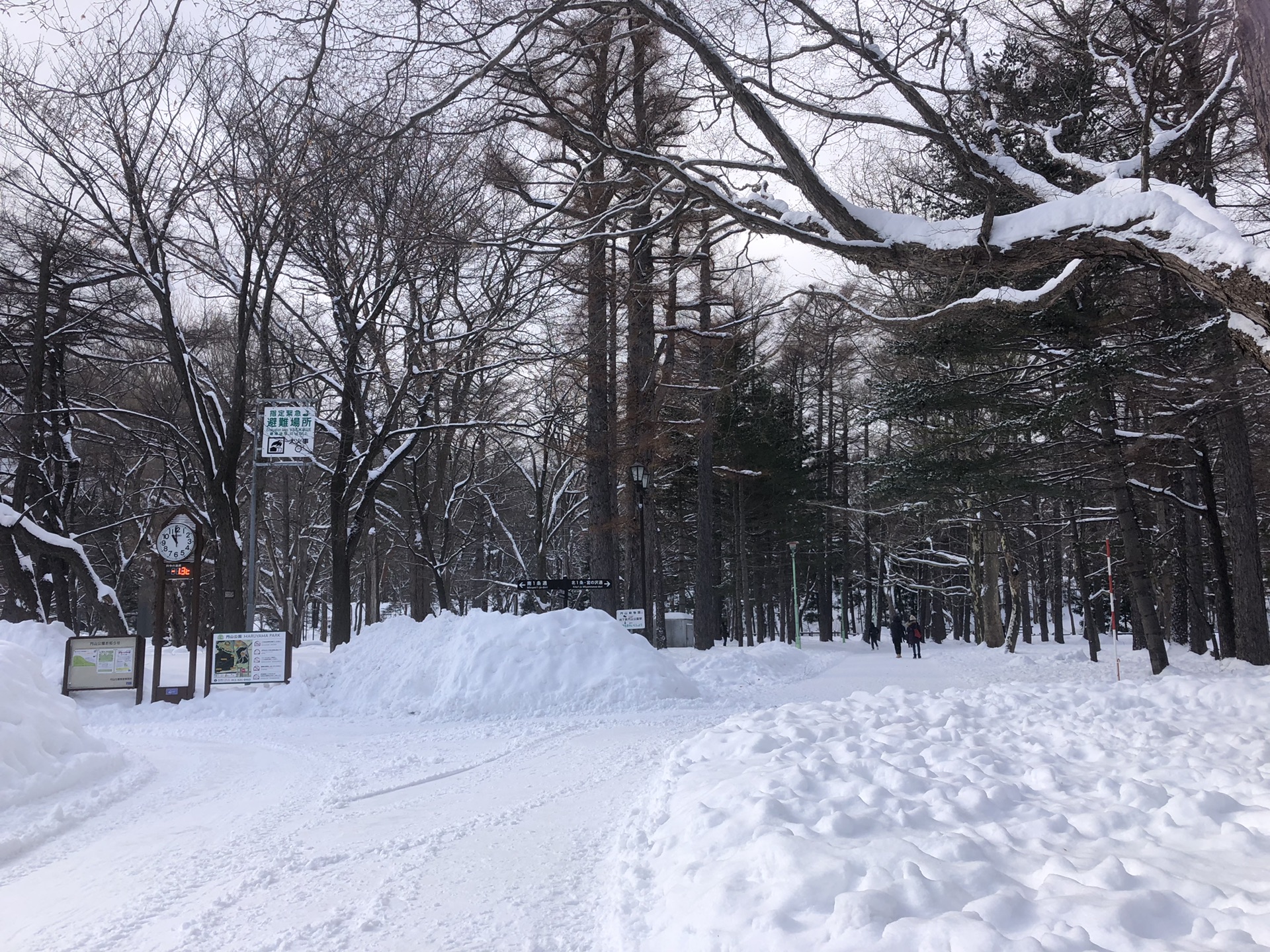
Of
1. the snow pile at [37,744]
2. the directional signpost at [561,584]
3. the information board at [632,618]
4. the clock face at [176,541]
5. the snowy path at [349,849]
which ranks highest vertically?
the clock face at [176,541]

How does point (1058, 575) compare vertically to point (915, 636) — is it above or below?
above

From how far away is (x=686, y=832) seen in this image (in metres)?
5.02

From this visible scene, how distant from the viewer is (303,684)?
596 inches

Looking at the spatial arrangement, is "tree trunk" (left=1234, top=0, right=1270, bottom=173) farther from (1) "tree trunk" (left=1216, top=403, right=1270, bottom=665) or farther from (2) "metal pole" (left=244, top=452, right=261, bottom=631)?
(2) "metal pole" (left=244, top=452, right=261, bottom=631)

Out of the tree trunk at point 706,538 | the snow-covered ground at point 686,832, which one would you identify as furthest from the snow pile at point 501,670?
the tree trunk at point 706,538

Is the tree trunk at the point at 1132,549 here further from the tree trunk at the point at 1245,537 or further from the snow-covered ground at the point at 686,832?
the snow-covered ground at the point at 686,832

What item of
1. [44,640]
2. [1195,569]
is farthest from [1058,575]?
[44,640]

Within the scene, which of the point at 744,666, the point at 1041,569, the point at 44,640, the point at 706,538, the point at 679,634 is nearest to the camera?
the point at 44,640

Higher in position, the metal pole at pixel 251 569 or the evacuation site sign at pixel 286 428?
the evacuation site sign at pixel 286 428

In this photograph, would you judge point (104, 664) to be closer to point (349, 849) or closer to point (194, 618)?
point (194, 618)

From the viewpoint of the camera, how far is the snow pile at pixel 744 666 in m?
17.7

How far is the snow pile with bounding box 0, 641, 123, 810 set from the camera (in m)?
7.34

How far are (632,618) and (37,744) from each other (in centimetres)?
1272

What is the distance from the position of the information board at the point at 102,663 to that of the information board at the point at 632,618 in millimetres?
9449
